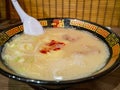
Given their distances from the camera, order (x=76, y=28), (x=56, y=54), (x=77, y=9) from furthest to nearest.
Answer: (x=77, y=9), (x=76, y=28), (x=56, y=54)

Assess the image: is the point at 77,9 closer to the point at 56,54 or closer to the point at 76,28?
the point at 76,28

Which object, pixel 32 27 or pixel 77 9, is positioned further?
pixel 77 9

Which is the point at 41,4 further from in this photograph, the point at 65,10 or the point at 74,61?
the point at 74,61

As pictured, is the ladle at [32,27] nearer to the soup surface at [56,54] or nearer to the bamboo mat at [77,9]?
the soup surface at [56,54]

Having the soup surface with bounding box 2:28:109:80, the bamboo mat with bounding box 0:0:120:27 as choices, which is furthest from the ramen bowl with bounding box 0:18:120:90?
the bamboo mat with bounding box 0:0:120:27

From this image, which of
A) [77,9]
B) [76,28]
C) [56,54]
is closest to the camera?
[56,54]

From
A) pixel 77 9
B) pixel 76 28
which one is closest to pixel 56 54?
pixel 76 28

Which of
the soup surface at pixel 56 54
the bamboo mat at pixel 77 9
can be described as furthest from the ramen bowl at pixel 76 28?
the bamboo mat at pixel 77 9
